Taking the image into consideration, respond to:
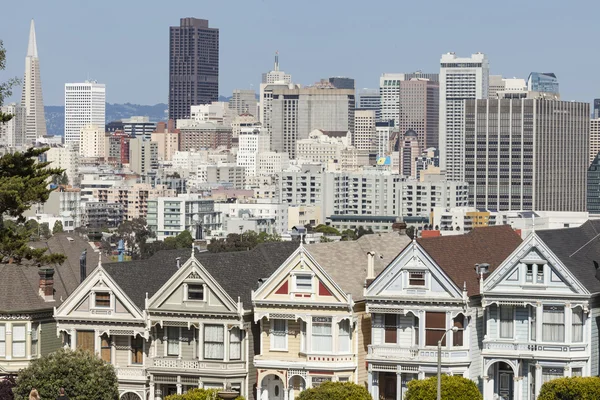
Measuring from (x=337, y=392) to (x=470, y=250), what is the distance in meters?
7.53

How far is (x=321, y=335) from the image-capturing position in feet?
209

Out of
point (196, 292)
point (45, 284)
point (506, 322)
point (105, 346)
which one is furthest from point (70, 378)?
point (506, 322)

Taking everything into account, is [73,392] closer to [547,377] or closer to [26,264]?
[26,264]

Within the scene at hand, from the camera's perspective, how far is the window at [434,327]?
62.0 metres

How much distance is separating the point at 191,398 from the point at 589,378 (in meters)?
12.7

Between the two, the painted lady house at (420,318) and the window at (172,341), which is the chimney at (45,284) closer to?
the window at (172,341)

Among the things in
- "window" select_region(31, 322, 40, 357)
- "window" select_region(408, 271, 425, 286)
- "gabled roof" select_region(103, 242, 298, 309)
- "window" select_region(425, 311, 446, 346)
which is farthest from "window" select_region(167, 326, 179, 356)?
"window" select_region(425, 311, 446, 346)

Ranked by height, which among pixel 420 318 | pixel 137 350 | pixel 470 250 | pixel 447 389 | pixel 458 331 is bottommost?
pixel 447 389

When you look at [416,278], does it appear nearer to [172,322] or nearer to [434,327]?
[434,327]

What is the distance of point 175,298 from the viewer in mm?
65438

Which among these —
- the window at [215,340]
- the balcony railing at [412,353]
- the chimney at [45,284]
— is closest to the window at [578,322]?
the balcony railing at [412,353]

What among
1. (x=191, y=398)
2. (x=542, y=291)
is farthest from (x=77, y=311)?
(x=542, y=291)

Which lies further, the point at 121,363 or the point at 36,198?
the point at 121,363

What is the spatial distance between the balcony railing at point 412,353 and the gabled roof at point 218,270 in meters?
4.84
